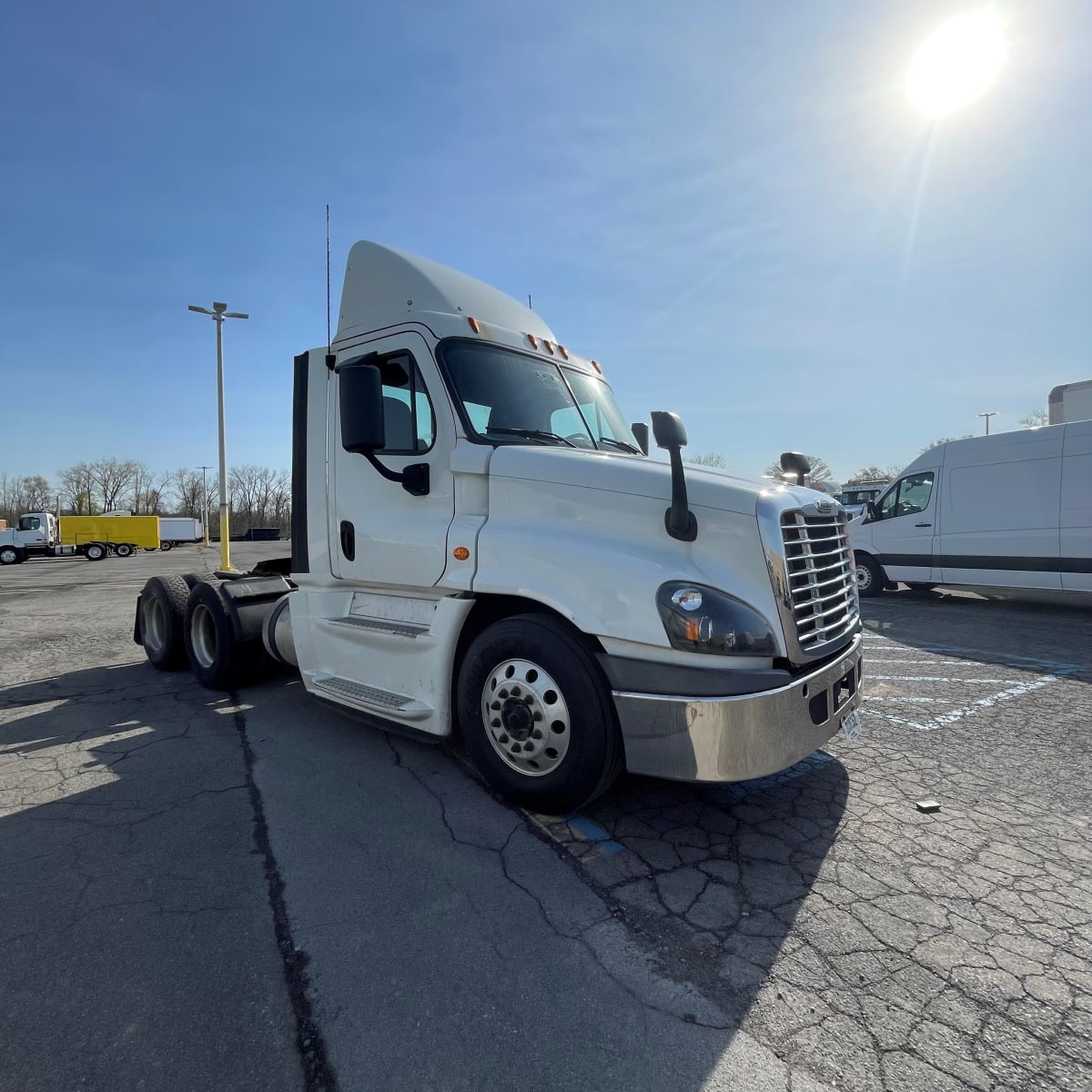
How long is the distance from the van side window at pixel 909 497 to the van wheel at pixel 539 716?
414 inches

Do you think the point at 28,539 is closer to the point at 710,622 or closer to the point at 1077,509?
the point at 710,622

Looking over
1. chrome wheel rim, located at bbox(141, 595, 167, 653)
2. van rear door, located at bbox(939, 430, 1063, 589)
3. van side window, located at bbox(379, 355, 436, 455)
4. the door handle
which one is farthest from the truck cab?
van rear door, located at bbox(939, 430, 1063, 589)

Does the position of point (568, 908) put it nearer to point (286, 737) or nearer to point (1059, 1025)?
point (1059, 1025)

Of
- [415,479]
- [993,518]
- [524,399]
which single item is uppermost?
[524,399]

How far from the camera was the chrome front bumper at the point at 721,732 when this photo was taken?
8.92 feet

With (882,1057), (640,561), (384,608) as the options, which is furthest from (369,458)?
(882,1057)

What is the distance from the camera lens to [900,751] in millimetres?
4223

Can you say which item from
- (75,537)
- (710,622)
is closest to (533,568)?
(710,622)

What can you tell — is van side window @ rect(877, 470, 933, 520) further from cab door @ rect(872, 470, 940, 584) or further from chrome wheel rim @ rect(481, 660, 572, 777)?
chrome wheel rim @ rect(481, 660, 572, 777)

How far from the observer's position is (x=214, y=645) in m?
6.16

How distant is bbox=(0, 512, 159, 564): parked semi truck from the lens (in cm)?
3469

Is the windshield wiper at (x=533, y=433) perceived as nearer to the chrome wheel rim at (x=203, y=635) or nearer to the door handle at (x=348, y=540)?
the door handle at (x=348, y=540)

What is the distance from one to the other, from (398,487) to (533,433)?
0.90 metres

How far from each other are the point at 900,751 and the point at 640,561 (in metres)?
2.67
